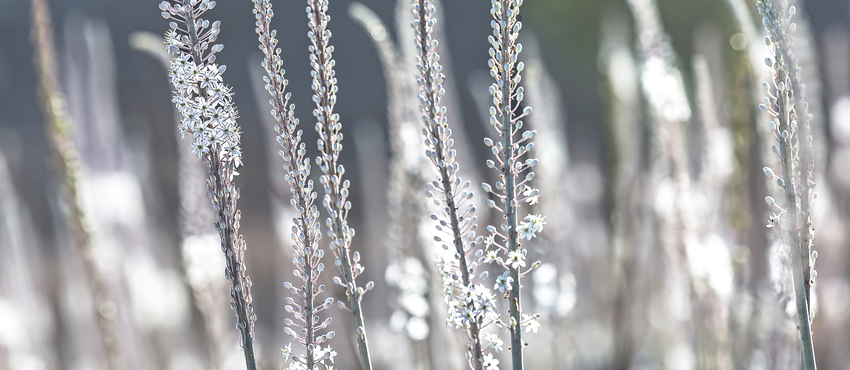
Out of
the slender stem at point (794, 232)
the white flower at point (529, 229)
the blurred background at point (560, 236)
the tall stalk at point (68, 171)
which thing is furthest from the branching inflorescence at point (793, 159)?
the tall stalk at point (68, 171)

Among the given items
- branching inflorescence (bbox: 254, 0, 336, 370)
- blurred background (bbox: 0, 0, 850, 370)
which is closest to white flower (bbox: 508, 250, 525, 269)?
branching inflorescence (bbox: 254, 0, 336, 370)

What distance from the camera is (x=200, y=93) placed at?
1.33 feet

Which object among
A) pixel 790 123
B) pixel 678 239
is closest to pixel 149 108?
pixel 678 239

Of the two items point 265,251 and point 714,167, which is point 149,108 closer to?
point 265,251

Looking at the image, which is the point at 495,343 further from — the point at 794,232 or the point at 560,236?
the point at 560,236

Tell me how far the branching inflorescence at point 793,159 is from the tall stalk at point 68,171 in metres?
0.67

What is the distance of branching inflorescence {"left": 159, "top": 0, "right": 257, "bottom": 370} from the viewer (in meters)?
0.40

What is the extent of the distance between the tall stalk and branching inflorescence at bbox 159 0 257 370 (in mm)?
348

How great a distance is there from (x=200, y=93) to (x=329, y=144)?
9cm

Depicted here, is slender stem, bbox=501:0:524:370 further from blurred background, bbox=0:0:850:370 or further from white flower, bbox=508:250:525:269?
blurred background, bbox=0:0:850:370

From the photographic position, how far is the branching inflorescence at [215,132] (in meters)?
0.40

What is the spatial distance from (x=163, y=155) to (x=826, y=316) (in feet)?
8.08

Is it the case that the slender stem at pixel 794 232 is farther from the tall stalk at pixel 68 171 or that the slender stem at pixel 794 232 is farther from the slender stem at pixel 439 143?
the tall stalk at pixel 68 171

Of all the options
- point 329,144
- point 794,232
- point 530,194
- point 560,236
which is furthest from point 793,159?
point 560,236
